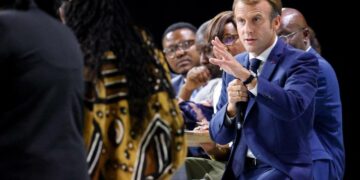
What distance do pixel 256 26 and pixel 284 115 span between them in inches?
16.1

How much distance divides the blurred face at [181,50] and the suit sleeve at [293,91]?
2.48 m

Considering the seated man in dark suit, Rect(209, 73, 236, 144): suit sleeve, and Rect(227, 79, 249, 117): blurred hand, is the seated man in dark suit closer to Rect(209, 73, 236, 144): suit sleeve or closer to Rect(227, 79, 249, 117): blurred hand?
Rect(227, 79, 249, 117): blurred hand

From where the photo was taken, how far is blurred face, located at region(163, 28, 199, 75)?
5301 mm

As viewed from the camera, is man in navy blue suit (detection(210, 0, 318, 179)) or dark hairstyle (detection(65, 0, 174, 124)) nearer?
dark hairstyle (detection(65, 0, 174, 124))

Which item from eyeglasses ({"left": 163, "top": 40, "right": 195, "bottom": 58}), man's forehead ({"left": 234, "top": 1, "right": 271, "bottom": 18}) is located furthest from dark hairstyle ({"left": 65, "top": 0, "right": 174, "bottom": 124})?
eyeglasses ({"left": 163, "top": 40, "right": 195, "bottom": 58})

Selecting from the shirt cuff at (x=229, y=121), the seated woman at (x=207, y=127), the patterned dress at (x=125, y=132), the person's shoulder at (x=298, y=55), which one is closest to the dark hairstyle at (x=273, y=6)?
the person's shoulder at (x=298, y=55)

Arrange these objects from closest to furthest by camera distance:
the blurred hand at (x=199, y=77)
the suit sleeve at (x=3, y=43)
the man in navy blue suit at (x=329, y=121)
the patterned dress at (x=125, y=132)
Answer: the suit sleeve at (x=3, y=43) → the patterned dress at (x=125, y=132) → the man in navy blue suit at (x=329, y=121) → the blurred hand at (x=199, y=77)

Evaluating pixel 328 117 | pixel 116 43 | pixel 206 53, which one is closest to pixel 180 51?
pixel 206 53

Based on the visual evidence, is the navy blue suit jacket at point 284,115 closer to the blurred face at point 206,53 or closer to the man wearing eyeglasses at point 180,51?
the blurred face at point 206,53

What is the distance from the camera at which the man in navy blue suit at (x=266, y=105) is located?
2.68 m

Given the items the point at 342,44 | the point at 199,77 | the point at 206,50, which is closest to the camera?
the point at 206,50

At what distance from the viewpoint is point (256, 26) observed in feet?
9.55

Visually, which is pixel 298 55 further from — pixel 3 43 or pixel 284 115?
pixel 3 43

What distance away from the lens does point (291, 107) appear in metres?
2.66
